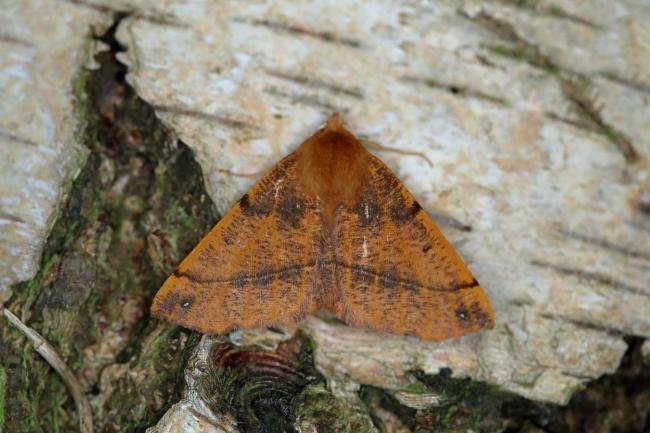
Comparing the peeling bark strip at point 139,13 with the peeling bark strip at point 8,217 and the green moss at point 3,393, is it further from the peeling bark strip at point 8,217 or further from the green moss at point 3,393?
the green moss at point 3,393

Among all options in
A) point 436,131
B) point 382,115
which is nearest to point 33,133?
point 382,115

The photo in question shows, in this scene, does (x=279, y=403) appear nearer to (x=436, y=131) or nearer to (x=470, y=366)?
(x=470, y=366)

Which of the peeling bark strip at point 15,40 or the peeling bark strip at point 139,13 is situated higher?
the peeling bark strip at point 139,13

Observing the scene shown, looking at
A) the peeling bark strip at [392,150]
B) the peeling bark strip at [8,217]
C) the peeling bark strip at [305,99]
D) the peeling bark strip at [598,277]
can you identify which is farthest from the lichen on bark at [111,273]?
the peeling bark strip at [598,277]

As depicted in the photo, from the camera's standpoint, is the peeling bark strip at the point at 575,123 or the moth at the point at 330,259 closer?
the moth at the point at 330,259

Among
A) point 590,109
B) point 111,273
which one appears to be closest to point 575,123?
point 590,109

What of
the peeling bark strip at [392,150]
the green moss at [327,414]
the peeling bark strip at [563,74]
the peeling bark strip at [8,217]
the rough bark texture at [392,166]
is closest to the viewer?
the green moss at [327,414]

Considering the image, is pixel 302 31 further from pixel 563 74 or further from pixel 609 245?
pixel 609 245

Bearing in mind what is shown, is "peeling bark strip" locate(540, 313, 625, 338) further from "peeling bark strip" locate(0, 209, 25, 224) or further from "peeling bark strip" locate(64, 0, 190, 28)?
"peeling bark strip" locate(0, 209, 25, 224)
